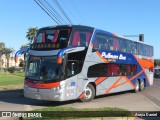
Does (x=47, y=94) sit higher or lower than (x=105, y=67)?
lower

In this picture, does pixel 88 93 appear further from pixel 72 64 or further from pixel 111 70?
pixel 111 70

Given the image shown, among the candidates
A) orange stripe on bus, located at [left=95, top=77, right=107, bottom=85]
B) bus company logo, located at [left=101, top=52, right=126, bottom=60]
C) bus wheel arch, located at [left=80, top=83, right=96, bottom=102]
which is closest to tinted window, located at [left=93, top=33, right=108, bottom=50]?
bus company logo, located at [left=101, top=52, right=126, bottom=60]

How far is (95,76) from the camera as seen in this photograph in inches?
735

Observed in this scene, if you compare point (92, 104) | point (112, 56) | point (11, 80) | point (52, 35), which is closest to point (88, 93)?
point (92, 104)

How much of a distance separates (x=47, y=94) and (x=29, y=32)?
218ft

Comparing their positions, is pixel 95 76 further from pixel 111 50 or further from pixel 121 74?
pixel 121 74

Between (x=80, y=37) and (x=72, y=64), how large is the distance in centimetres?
159

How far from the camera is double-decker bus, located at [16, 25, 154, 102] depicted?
15.9 meters

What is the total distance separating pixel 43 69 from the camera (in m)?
16.1

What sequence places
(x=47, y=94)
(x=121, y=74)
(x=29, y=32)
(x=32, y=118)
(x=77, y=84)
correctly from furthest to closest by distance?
(x=29, y=32) → (x=121, y=74) → (x=77, y=84) → (x=47, y=94) → (x=32, y=118)

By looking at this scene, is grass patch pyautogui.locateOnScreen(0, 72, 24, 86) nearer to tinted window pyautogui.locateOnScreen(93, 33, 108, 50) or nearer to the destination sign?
tinted window pyautogui.locateOnScreen(93, 33, 108, 50)

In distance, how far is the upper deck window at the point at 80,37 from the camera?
54.9ft

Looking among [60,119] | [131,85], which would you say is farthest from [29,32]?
[60,119]

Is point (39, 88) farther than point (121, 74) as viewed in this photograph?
No
